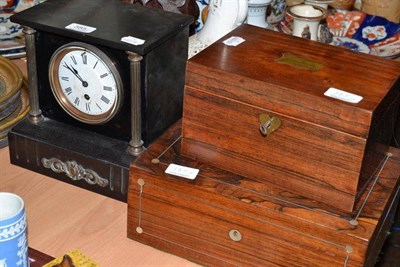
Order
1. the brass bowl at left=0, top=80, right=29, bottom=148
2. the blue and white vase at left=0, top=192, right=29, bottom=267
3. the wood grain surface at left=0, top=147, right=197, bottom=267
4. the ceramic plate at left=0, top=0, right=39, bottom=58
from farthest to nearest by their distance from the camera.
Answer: the ceramic plate at left=0, top=0, right=39, bottom=58
the brass bowl at left=0, top=80, right=29, bottom=148
the wood grain surface at left=0, top=147, right=197, bottom=267
the blue and white vase at left=0, top=192, right=29, bottom=267

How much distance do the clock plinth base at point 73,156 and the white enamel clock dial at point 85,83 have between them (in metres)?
0.04

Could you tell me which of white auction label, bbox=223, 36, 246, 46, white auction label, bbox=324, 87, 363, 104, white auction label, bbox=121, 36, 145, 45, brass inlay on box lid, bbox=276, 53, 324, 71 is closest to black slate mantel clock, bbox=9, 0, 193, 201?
white auction label, bbox=121, 36, 145, 45

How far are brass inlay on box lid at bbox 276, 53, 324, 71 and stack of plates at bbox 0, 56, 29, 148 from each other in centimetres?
52

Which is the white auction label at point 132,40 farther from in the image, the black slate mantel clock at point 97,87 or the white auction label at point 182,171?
the white auction label at point 182,171

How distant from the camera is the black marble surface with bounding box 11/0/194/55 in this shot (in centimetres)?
122

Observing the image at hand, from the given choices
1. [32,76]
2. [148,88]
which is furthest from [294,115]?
[32,76]

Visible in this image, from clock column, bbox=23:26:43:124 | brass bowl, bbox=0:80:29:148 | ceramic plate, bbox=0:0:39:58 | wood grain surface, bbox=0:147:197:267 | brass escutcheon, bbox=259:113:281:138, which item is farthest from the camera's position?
ceramic plate, bbox=0:0:39:58

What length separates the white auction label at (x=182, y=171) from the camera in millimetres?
1164

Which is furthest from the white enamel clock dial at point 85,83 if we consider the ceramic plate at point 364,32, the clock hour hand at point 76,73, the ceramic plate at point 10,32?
the ceramic plate at point 364,32

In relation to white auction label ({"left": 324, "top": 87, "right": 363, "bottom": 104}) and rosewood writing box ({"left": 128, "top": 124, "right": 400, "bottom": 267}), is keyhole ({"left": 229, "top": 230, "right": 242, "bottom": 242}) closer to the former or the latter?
rosewood writing box ({"left": 128, "top": 124, "right": 400, "bottom": 267})

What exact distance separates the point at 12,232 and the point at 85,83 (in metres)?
0.37

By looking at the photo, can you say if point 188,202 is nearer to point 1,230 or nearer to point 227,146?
point 227,146

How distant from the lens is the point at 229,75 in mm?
1101

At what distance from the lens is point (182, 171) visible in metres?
1.17
